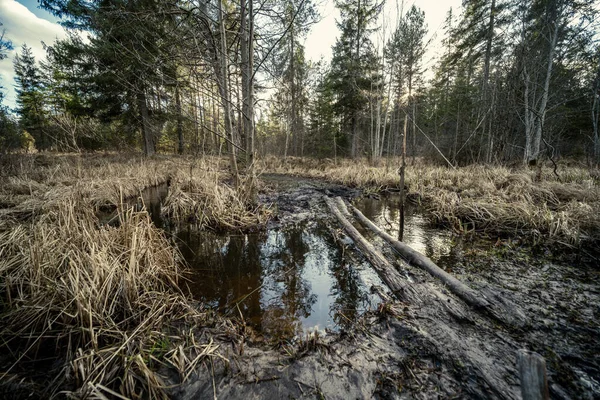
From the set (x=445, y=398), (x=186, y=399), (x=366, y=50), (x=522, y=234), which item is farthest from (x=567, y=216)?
(x=366, y=50)

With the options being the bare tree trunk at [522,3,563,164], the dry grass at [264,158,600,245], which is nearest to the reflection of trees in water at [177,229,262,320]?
the dry grass at [264,158,600,245]

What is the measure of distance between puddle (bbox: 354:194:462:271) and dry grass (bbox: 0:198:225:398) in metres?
3.23

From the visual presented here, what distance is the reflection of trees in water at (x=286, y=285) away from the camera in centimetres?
200

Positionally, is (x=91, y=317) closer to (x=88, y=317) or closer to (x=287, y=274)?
(x=88, y=317)

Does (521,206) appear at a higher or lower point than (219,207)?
higher

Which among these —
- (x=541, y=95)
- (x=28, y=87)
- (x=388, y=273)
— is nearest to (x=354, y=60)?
(x=541, y=95)

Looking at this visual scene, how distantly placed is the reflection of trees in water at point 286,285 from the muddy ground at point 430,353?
26 centimetres

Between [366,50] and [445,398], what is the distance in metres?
18.0

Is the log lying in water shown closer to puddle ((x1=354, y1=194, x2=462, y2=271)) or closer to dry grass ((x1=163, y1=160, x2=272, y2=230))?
puddle ((x1=354, y1=194, x2=462, y2=271))

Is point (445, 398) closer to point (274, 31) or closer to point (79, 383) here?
point (79, 383)

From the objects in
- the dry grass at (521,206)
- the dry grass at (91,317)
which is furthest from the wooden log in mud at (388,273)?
the dry grass at (521,206)

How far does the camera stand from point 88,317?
1.55 m

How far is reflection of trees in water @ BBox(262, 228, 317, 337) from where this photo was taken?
2.00 metres

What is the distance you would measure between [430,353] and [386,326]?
36 cm
